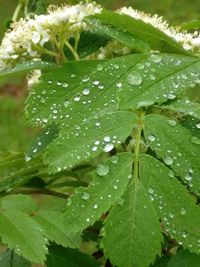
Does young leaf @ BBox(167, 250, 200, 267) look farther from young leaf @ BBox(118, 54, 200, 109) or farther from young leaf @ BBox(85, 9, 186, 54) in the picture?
young leaf @ BBox(85, 9, 186, 54)

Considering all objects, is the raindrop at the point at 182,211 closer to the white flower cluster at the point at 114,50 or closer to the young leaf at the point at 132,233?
the young leaf at the point at 132,233

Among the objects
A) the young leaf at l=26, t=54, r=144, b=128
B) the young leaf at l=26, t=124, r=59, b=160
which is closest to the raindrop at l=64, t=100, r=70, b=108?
the young leaf at l=26, t=54, r=144, b=128

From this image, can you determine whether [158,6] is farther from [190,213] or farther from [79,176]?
[190,213]

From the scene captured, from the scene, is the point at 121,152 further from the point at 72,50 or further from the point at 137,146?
the point at 72,50

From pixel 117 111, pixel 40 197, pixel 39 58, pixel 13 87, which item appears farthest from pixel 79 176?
pixel 13 87

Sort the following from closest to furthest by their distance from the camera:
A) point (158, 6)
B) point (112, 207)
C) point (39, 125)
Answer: point (112, 207) < point (39, 125) < point (158, 6)

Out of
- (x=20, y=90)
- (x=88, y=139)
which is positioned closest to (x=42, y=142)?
(x=88, y=139)
